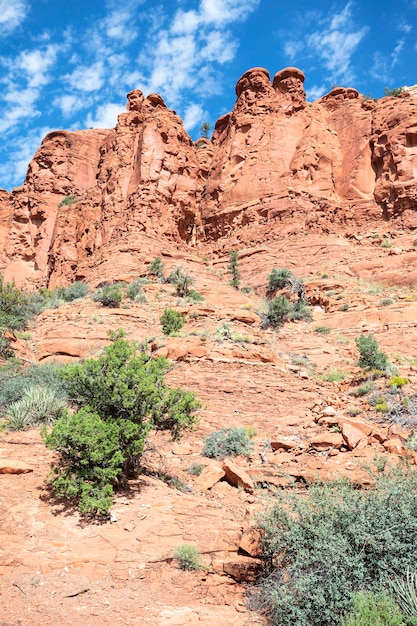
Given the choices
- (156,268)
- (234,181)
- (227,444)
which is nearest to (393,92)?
(234,181)

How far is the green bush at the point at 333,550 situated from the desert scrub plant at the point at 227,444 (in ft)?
10.6

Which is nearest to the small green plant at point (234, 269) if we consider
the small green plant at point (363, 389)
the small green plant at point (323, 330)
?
the small green plant at point (323, 330)

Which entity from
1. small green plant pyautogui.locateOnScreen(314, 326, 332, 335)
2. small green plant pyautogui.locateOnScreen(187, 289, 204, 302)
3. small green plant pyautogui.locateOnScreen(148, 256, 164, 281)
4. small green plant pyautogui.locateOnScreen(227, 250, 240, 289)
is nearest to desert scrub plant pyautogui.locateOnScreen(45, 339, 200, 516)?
small green plant pyautogui.locateOnScreen(314, 326, 332, 335)

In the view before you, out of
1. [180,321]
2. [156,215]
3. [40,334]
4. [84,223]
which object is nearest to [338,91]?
[156,215]

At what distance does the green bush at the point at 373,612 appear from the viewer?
3.26 m

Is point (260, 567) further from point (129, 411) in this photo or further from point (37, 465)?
point (37, 465)

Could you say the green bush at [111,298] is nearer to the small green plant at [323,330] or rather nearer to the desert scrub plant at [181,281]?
the desert scrub plant at [181,281]

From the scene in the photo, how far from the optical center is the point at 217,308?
59.1ft

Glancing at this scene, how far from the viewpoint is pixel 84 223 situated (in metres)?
33.6

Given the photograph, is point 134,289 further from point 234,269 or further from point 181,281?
point 234,269

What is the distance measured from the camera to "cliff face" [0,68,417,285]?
97.8 feet

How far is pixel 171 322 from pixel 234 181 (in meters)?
21.9

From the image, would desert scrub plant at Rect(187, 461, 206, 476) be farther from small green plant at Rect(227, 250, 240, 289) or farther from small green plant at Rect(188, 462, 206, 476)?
small green plant at Rect(227, 250, 240, 289)

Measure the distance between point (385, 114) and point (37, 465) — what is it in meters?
35.3
